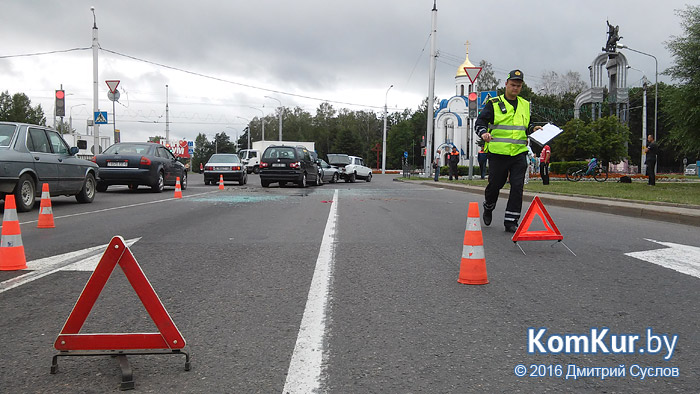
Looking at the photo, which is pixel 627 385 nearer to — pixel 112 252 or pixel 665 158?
pixel 112 252

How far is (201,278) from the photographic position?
4.96 m

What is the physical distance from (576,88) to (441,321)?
292ft

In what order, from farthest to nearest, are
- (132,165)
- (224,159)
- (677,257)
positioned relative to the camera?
(224,159)
(132,165)
(677,257)

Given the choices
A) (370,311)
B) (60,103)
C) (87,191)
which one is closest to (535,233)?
(370,311)

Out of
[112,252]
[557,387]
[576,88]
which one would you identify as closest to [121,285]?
[112,252]

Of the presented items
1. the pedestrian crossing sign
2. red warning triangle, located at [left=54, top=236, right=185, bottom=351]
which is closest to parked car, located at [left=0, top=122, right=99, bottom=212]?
red warning triangle, located at [left=54, top=236, right=185, bottom=351]

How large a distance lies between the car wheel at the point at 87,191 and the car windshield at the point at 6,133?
7.69 ft

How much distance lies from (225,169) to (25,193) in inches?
557

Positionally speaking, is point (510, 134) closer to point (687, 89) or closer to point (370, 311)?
point (370, 311)

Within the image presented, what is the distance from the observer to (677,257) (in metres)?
6.13

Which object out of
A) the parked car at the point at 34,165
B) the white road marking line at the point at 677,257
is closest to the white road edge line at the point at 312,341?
the white road marking line at the point at 677,257

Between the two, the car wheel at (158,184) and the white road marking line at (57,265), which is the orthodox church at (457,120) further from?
the white road marking line at (57,265)

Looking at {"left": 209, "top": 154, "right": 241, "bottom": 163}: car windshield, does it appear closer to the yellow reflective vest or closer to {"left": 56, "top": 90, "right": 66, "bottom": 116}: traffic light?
{"left": 56, "top": 90, "right": 66, "bottom": 116}: traffic light

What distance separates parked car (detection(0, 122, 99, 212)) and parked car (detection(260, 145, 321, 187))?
958 cm
